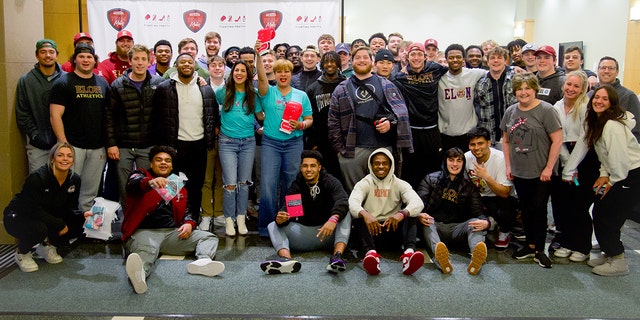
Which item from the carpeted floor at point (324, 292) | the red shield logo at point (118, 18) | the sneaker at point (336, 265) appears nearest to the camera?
the carpeted floor at point (324, 292)

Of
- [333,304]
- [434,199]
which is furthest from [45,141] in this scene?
[434,199]

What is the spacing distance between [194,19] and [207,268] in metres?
4.43

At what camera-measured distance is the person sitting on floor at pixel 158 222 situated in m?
4.00

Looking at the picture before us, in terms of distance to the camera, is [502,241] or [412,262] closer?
[412,262]

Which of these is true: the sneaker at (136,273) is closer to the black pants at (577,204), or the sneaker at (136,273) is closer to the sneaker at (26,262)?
the sneaker at (26,262)

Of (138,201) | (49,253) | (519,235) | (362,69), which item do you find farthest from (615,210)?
(49,253)

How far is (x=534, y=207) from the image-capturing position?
13.8 ft

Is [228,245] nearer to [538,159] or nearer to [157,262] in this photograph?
[157,262]

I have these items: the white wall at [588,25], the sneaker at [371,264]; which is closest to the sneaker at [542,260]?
the sneaker at [371,264]

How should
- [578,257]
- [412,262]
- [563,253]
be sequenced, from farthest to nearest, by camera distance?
[563,253]
[578,257]
[412,262]

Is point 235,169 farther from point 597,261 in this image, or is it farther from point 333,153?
point 597,261

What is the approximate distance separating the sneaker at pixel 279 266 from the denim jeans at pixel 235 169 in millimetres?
1097

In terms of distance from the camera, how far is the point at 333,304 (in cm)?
335

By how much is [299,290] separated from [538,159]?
2.13 metres
